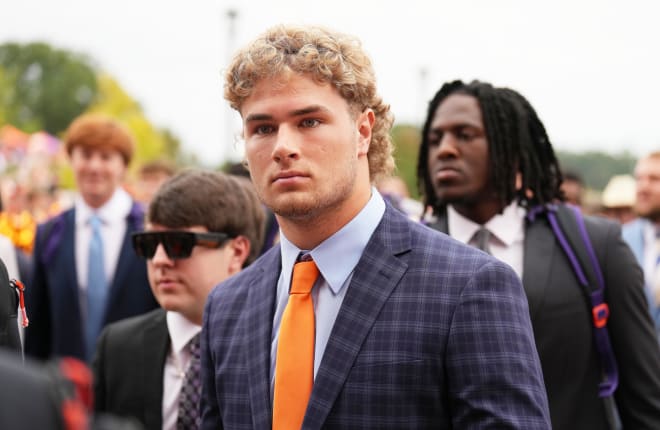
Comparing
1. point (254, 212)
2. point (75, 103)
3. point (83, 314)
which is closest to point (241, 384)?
point (254, 212)

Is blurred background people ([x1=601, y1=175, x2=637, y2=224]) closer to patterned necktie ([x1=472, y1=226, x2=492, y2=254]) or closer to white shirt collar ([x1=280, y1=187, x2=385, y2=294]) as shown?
patterned necktie ([x1=472, y1=226, x2=492, y2=254])

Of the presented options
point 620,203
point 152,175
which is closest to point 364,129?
point 152,175

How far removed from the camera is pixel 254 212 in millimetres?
4457

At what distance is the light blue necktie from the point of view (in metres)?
6.09

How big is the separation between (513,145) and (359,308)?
208cm

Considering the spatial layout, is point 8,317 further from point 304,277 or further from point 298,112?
point 298,112

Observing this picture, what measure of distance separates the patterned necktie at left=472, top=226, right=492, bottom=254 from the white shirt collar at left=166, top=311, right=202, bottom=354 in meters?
1.28

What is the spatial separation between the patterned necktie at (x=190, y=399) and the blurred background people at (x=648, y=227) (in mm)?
3770

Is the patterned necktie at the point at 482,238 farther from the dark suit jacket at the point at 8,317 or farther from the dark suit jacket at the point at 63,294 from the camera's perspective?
the dark suit jacket at the point at 63,294

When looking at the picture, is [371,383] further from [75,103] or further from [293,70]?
[75,103]

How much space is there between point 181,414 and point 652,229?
4.84 meters

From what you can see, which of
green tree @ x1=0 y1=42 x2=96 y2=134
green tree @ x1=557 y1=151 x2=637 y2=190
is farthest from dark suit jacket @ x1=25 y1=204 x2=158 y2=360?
green tree @ x1=0 y1=42 x2=96 y2=134

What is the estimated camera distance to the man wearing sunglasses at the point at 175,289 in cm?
378

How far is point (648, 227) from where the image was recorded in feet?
24.1
